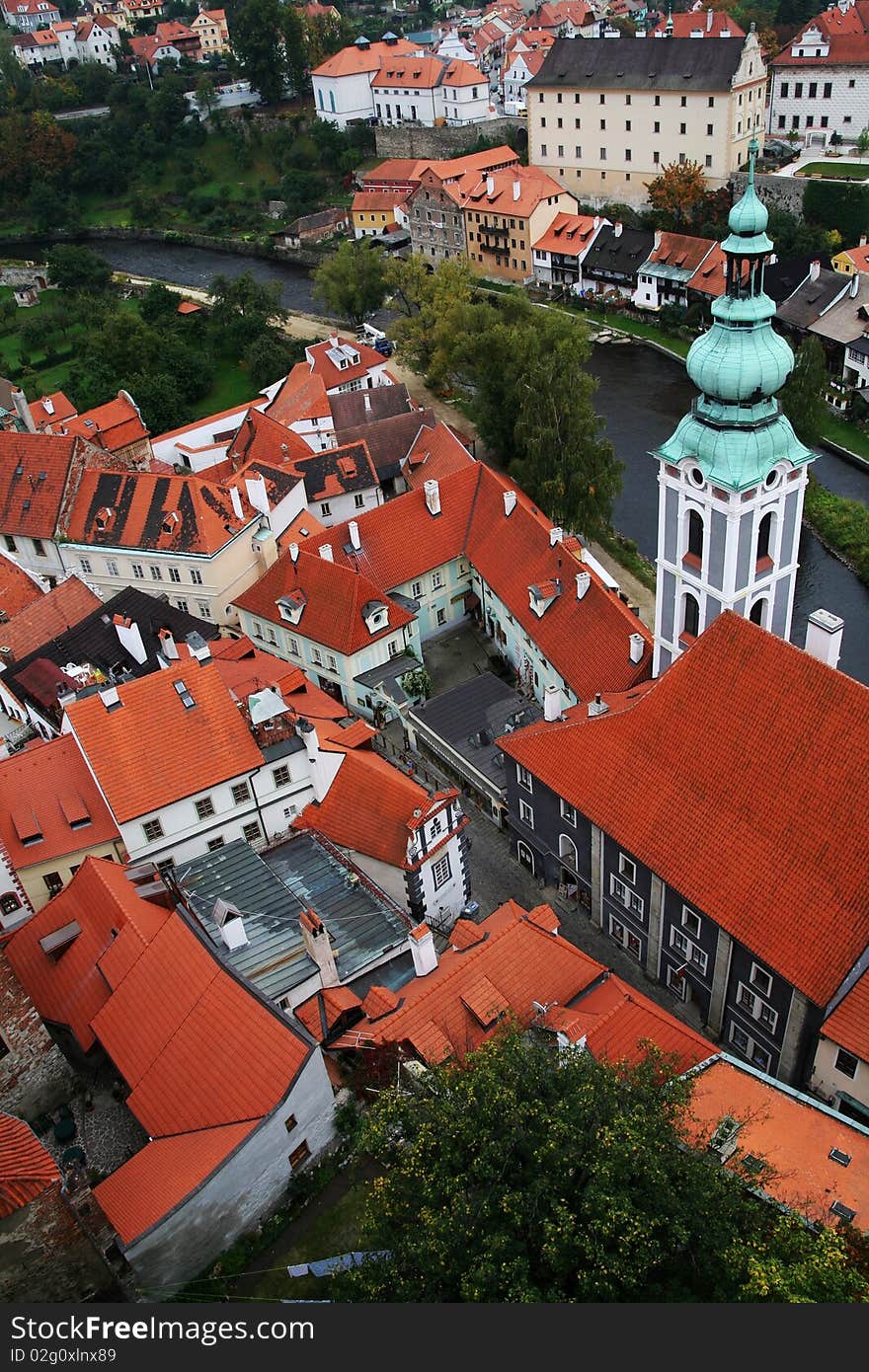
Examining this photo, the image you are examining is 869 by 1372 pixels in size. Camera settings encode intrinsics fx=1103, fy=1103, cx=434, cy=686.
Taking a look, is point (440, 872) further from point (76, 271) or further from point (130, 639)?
point (76, 271)

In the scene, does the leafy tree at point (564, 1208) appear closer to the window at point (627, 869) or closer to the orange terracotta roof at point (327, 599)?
the window at point (627, 869)

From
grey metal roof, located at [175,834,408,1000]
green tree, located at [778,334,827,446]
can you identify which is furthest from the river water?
grey metal roof, located at [175,834,408,1000]

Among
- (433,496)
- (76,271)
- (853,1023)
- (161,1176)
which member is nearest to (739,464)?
(853,1023)

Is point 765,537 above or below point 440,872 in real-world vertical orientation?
above

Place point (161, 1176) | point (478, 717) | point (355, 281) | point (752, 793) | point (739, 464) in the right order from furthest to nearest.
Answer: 1. point (355, 281)
2. point (478, 717)
3. point (739, 464)
4. point (752, 793)
5. point (161, 1176)

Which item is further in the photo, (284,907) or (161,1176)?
(284,907)

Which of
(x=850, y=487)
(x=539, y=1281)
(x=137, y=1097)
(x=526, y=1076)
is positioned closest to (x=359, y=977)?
(x=137, y=1097)
